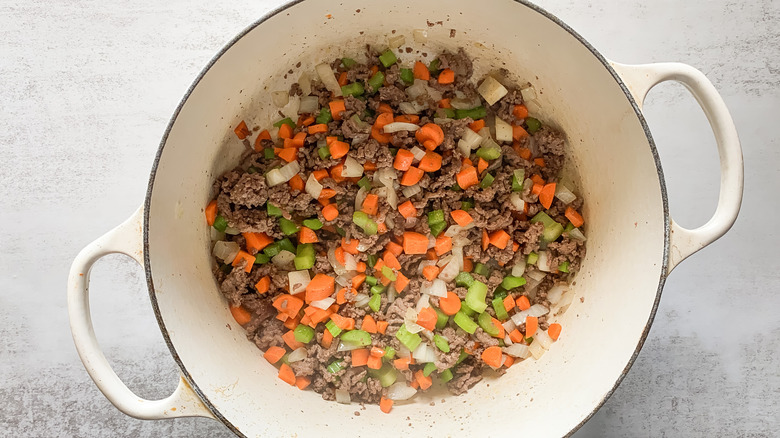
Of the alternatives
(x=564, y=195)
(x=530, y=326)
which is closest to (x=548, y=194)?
(x=564, y=195)

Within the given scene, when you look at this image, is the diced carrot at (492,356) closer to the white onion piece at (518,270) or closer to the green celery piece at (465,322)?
the green celery piece at (465,322)

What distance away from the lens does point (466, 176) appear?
1.78 metres

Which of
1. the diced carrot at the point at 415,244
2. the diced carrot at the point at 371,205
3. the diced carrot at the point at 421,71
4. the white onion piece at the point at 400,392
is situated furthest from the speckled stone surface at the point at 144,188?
the diced carrot at the point at 415,244

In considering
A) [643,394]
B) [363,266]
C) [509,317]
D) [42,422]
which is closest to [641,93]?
[509,317]

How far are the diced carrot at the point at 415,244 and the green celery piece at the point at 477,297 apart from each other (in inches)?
7.7

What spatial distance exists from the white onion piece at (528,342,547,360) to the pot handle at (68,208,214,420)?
1.01 metres

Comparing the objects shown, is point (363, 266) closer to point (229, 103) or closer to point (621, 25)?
point (229, 103)

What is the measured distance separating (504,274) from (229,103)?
99cm

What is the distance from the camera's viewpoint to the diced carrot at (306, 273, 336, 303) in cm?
177

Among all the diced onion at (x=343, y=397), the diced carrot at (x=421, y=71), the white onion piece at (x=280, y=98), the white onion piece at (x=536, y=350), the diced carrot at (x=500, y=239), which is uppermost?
the diced carrot at (x=421, y=71)

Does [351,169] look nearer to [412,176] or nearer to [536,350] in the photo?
[412,176]

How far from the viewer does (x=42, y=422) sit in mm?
1908

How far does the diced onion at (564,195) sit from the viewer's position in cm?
182

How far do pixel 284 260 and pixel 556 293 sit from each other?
0.87 m
